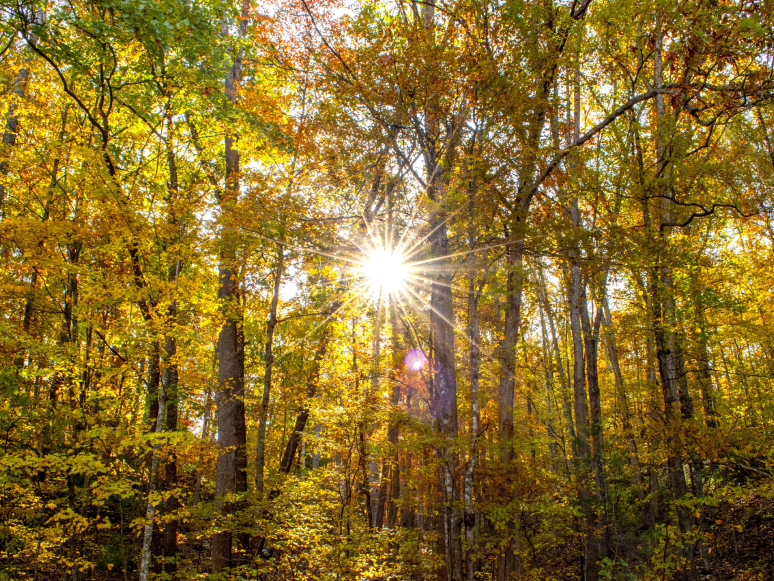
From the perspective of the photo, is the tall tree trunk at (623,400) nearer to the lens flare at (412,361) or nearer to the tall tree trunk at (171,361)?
the lens flare at (412,361)

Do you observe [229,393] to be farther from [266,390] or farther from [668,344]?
[668,344]

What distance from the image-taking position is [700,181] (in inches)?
320

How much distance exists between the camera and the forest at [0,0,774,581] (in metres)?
5.97

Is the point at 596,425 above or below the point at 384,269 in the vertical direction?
below

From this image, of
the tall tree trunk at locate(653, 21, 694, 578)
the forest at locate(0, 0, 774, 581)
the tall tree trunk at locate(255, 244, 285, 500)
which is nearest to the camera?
the forest at locate(0, 0, 774, 581)

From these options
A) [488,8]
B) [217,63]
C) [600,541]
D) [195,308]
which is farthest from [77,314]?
[600,541]

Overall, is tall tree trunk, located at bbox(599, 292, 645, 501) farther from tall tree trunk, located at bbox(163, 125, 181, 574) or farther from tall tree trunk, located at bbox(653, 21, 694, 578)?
tall tree trunk, located at bbox(163, 125, 181, 574)

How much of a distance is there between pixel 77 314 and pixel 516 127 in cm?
711

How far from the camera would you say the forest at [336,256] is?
235 inches

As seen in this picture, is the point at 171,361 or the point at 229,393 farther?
the point at 229,393

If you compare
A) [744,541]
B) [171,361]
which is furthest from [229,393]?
[744,541]

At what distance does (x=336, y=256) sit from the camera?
761 cm

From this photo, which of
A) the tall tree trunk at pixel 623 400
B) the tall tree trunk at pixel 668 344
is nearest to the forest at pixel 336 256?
the tall tree trunk at pixel 668 344

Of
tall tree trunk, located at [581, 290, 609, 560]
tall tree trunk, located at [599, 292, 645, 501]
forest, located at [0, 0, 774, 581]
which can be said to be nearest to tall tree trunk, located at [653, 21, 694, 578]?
forest, located at [0, 0, 774, 581]
